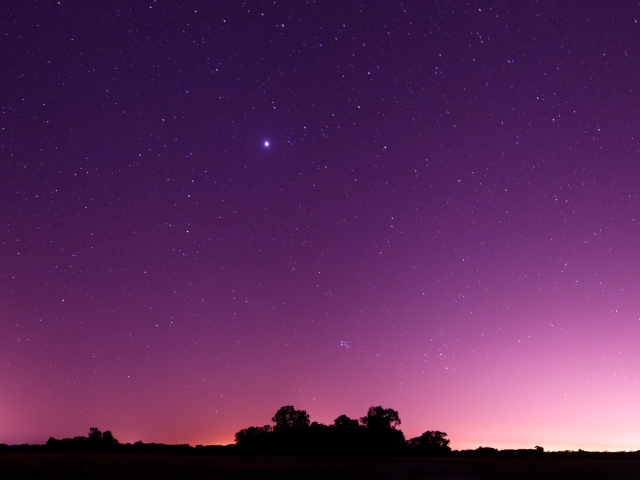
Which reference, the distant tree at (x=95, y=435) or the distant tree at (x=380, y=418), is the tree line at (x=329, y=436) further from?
the distant tree at (x=95, y=435)

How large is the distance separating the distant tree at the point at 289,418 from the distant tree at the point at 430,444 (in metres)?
20.5

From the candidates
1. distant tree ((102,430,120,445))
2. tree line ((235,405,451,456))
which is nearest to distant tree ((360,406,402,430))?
tree line ((235,405,451,456))

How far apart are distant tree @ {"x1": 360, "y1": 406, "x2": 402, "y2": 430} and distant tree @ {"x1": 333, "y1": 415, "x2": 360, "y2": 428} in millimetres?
2101

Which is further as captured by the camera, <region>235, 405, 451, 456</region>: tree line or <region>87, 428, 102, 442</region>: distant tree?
<region>87, 428, 102, 442</region>: distant tree

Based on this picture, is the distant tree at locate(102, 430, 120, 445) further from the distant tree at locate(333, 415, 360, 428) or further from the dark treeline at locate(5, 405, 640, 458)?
the distant tree at locate(333, 415, 360, 428)

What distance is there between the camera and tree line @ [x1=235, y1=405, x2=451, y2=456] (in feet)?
260

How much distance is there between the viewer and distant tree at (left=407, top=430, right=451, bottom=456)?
93.4 metres

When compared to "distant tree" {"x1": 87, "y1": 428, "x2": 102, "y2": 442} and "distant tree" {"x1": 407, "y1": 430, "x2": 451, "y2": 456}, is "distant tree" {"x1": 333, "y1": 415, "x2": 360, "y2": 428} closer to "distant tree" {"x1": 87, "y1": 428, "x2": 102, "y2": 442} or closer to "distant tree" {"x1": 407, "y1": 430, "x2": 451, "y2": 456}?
"distant tree" {"x1": 407, "y1": 430, "x2": 451, "y2": 456}

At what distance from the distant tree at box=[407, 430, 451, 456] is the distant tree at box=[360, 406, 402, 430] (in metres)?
8.84

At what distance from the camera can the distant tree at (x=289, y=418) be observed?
88.8 m

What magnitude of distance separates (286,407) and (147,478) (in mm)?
61145

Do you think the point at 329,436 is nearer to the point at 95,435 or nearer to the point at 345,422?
the point at 345,422

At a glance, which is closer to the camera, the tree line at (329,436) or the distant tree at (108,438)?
the tree line at (329,436)

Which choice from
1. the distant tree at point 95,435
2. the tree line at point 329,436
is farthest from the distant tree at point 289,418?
the distant tree at point 95,435
